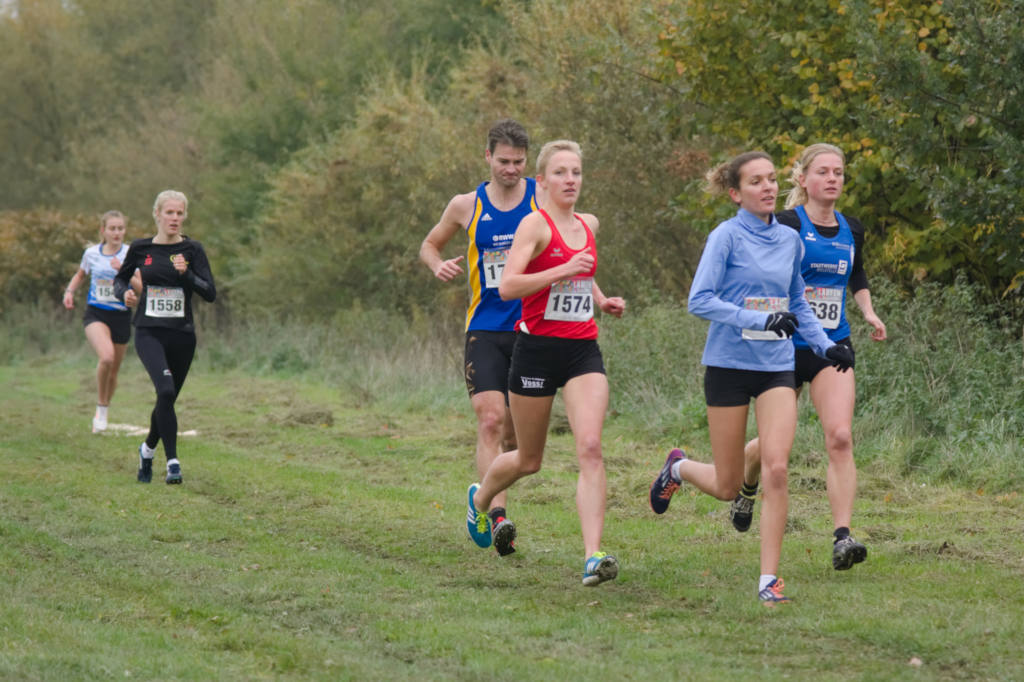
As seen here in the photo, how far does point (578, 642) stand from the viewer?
5.91 m

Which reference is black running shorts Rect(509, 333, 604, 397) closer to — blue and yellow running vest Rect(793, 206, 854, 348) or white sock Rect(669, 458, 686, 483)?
white sock Rect(669, 458, 686, 483)

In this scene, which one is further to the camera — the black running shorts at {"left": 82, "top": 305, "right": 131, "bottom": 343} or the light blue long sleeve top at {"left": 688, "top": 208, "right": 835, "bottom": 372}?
the black running shorts at {"left": 82, "top": 305, "right": 131, "bottom": 343}

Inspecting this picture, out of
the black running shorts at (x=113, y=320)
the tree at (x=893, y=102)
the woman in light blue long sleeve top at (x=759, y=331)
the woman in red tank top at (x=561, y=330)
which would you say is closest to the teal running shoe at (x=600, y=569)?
the woman in red tank top at (x=561, y=330)

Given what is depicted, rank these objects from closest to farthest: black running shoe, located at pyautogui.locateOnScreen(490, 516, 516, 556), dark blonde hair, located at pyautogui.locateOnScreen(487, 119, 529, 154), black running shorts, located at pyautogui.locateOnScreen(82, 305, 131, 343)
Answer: black running shoe, located at pyautogui.locateOnScreen(490, 516, 516, 556), dark blonde hair, located at pyautogui.locateOnScreen(487, 119, 529, 154), black running shorts, located at pyautogui.locateOnScreen(82, 305, 131, 343)

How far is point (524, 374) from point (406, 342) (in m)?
16.3

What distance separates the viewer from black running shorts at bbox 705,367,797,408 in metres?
6.82

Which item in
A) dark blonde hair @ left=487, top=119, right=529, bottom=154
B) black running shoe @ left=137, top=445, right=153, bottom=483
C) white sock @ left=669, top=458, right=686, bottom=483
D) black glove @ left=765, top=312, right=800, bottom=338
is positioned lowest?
black running shoe @ left=137, top=445, right=153, bottom=483

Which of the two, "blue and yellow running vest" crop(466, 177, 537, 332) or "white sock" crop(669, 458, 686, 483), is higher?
"blue and yellow running vest" crop(466, 177, 537, 332)

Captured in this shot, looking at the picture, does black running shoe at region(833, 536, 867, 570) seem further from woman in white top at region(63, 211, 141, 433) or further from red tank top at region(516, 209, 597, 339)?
woman in white top at region(63, 211, 141, 433)

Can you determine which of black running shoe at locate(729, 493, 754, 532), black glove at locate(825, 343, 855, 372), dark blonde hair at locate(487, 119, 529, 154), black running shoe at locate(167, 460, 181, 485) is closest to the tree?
black running shoe at locate(729, 493, 754, 532)

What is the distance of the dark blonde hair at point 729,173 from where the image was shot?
7.03 m

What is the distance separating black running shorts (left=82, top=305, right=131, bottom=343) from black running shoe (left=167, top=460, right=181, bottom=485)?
12.9 feet

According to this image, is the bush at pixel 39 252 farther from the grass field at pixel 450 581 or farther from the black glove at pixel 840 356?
the black glove at pixel 840 356

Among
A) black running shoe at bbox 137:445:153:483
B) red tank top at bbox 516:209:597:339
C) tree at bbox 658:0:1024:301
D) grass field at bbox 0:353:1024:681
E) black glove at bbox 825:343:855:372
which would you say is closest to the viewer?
grass field at bbox 0:353:1024:681
